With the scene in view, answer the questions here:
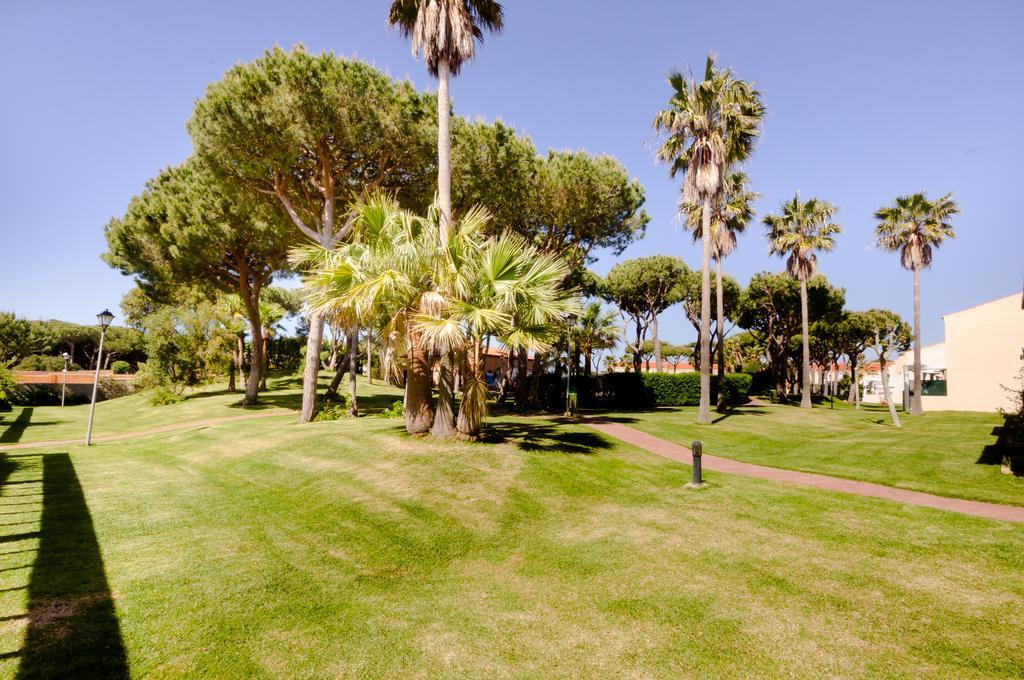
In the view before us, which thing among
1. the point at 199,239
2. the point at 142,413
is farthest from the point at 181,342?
the point at 199,239

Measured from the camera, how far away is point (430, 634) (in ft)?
15.8

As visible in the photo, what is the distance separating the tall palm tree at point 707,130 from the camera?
2119 centimetres

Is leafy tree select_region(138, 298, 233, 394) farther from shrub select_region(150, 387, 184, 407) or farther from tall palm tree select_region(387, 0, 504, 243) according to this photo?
tall palm tree select_region(387, 0, 504, 243)

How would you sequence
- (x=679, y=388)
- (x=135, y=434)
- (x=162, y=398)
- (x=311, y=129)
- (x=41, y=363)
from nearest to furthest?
(x=311, y=129)
(x=135, y=434)
(x=162, y=398)
(x=679, y=388)
(x=41, y=363)

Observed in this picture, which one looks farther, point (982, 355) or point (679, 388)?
point (679, 388)

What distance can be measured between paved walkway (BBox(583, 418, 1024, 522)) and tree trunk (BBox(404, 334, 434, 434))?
6432 mm

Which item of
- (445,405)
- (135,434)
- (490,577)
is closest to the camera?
(490,577)

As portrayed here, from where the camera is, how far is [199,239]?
25.3 metres

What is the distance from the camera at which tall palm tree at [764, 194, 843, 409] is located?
111ft

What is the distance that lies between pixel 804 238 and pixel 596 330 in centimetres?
1852

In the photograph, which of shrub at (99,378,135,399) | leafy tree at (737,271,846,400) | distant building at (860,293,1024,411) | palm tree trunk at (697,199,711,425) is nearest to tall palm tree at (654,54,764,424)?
palm tree trunk at (697,199,711,425)

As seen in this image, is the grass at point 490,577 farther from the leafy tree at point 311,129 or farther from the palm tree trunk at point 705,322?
the palm tree trunk at point 705,322

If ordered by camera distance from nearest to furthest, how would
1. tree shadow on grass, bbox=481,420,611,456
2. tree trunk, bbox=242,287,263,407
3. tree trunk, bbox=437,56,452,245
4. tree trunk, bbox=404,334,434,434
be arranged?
1. tree shadow on grass, bbox=481,420,611,456
2. tree trunk, bbox=404,334,434,434
3. tree trunk, bbox=437,56,452,245
4. tree trunk, bbox=242,287,263,407

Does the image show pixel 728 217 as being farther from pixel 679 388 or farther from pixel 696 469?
pixel 696 469
